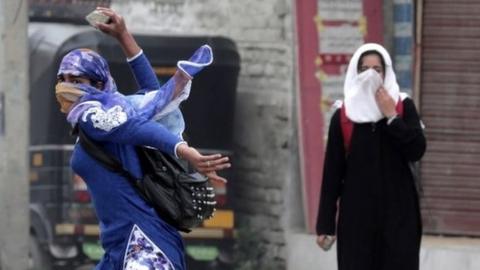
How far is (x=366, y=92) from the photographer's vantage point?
6.92 metres

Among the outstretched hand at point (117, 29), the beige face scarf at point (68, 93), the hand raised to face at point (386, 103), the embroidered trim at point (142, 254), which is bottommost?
the embroidered trim at point (142, 254)

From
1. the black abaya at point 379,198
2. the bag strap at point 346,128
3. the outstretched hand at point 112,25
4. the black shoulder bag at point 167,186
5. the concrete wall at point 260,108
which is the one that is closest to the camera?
the black shoulder bag at point 167,186

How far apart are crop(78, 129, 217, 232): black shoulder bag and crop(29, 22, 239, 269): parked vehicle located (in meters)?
5.01

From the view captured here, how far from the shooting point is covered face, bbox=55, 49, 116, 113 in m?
5.35

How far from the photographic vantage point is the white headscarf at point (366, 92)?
6.87m

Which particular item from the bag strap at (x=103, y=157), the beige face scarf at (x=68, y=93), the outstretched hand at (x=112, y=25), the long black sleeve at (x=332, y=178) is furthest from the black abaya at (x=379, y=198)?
the beige face scarf at (x=68, y=93)

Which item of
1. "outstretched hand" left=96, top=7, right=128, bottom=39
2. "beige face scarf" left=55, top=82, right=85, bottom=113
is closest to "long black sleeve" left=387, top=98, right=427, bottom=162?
"outstretched hand" left=96, top=7, right=128, bottom=39

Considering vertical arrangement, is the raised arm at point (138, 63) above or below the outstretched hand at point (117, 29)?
below

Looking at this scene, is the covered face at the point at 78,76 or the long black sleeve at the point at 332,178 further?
the long black sleeve at the point at 332,178

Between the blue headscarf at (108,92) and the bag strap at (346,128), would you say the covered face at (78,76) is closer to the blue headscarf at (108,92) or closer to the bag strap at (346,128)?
the blue headscarf at (108,92)

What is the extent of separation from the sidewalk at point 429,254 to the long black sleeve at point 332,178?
263cm

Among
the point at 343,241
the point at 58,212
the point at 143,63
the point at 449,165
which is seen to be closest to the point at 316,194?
the point at 449,165

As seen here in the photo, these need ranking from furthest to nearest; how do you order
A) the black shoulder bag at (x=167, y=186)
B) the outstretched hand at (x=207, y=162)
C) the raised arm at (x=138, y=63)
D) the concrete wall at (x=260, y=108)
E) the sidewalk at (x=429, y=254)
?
the concrete wall at (x=260, y=108) < the sidewalk at (x=429, y=254) < the raised arm at (x=138, y=63) < the black shoulder bag at (x=167, y=186) < the outstretched hand at (x=207, y=162)

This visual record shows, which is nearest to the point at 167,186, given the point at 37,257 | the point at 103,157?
the point at 103,157
